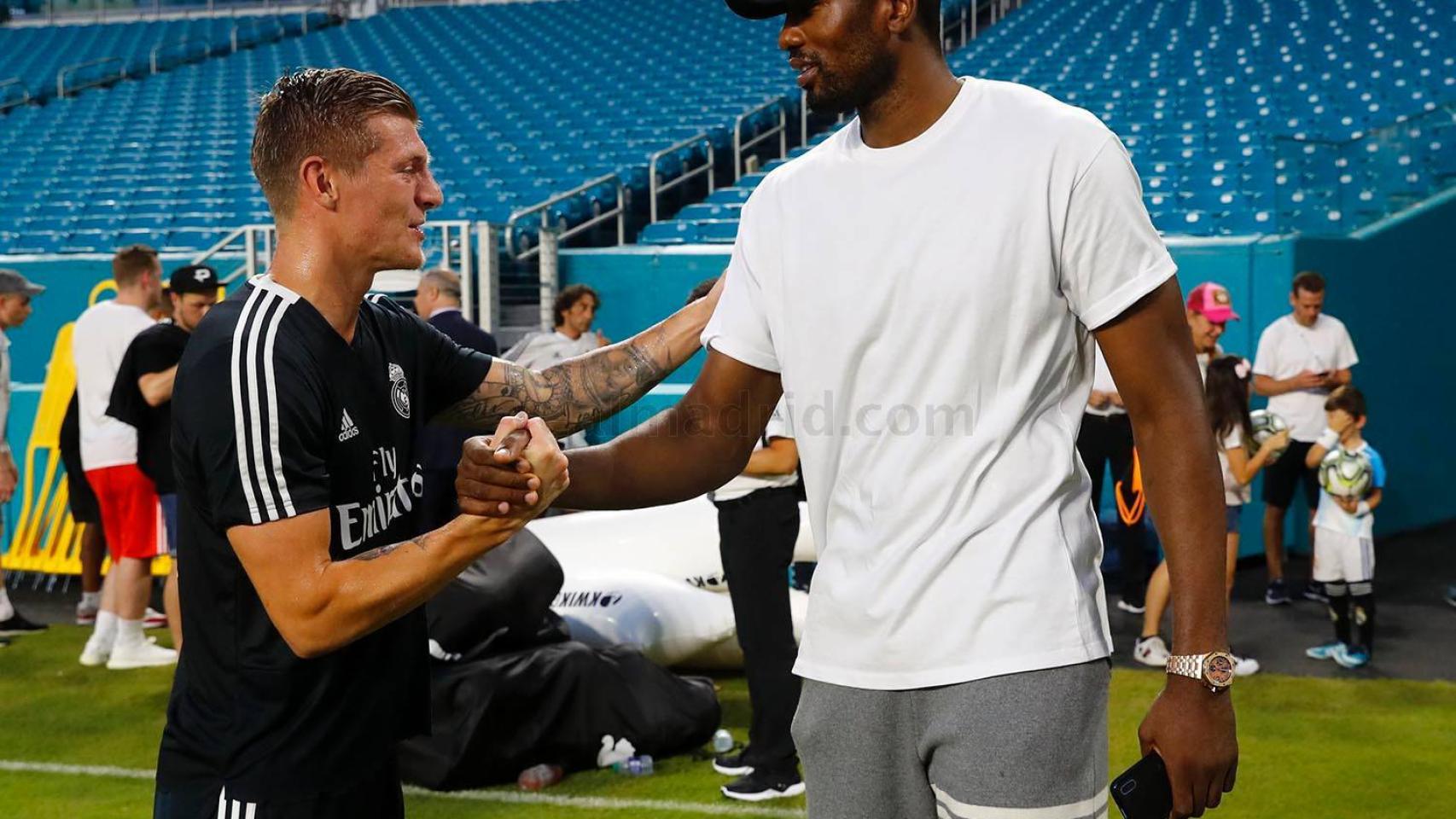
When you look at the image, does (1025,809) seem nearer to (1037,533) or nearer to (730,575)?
(1037,533)

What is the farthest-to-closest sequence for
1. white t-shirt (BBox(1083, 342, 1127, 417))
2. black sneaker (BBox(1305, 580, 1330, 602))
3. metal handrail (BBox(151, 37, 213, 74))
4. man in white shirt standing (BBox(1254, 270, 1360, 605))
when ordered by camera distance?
metal handrail (BBox(151, 37, 213, 74))
man in white shirt standing (BBox(1254, 270, 1360, 605))
black sneaker (BBox(1305, 580, 1330, 602))
white t-shirt (BBox(1083, 342, 1127, 417))

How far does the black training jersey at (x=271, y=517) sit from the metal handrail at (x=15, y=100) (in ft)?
72.2

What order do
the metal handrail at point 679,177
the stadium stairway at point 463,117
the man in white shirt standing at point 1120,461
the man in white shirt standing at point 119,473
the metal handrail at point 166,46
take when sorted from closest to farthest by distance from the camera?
the man in white shirt standing at point 119,473 < the man in white shirt standing at point 1120,461 < the metal handrail at point 679,177 < the stadium stairway at point 463,117 < the metal handrail at point 166,46

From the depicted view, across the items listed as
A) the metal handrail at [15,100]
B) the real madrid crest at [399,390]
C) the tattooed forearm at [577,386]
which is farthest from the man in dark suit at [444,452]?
the metal handrail at [15,100]

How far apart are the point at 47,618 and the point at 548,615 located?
4003mm

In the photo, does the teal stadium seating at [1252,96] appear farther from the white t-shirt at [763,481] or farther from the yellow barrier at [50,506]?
the white t-shirt at [763,481]

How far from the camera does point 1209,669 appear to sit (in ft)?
6.51

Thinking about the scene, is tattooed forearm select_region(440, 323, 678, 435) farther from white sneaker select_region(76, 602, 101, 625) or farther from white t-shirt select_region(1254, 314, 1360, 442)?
white t-shirt select_region(1254, 314, 1360, 442)

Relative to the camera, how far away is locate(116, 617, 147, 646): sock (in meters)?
7.29

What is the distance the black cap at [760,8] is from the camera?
2.14 metres

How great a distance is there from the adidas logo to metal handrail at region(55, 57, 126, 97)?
73.9 ft

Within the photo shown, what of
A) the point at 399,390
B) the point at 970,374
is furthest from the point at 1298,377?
the point at 970,374

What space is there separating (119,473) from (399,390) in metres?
5.46

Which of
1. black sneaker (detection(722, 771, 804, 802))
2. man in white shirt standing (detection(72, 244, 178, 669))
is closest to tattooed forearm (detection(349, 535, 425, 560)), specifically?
black sneaker (detection(722, 771, 804, 802))
